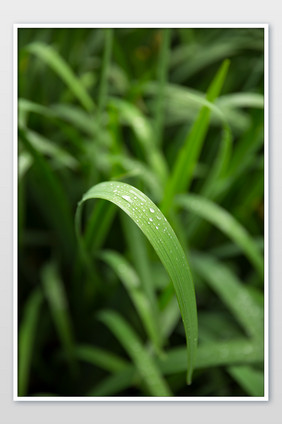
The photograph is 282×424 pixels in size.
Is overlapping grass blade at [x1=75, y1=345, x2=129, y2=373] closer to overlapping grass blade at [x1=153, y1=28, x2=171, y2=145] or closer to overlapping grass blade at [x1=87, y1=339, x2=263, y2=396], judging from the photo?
overlapping grass blade at [x1=87, y1=339, x2=263, y2=396]

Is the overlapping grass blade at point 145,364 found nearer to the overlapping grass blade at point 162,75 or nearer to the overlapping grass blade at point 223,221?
the overlapping grass blade at point 223,221

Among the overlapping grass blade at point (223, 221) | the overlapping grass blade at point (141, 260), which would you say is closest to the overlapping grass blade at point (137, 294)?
the overlapping grass blade at point (141, 260)

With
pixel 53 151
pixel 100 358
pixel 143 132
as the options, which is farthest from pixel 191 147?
pixel 100 358

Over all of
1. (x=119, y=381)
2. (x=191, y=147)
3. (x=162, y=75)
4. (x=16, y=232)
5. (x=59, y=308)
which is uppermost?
(x=162, y=75)

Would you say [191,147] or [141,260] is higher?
[191,147]

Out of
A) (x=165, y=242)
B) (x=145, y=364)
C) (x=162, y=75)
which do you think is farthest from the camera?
(x=162, y=75)

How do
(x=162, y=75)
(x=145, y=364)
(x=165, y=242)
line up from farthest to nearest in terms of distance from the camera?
(x=162, y=75)
(x=145, y=364)
(x=165, y=242)

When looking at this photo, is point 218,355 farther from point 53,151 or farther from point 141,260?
point 53,151
